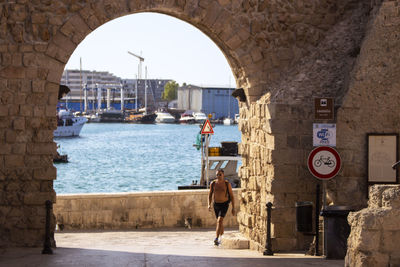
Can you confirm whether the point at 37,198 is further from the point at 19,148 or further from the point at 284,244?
the point at 284,244

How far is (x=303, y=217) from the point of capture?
37.9ft

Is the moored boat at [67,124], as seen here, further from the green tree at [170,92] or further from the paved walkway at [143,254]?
the green tree at [170,92]

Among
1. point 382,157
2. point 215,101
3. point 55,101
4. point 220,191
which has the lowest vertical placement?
point 220,191

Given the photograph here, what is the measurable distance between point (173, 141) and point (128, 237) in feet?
241

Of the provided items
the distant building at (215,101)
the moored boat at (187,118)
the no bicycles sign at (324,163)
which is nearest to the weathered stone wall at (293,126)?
the no bicycles sign at (324,163)

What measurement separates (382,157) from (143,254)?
13.8ft

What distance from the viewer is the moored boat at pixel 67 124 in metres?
77.6

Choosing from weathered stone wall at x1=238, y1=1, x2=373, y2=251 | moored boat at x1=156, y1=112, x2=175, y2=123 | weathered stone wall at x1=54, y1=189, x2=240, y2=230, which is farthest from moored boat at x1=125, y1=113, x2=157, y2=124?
weathered stone wall at x1=238, y1=1, x2=373, y2=251

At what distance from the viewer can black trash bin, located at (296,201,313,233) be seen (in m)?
11.5

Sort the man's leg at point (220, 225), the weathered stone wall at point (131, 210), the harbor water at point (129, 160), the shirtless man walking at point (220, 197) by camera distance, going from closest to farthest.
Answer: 1. the man's leg at point (220, 225)
2. the shirtless man walking at point (220, 197)
3. the weathered stone wall at point (131, 210)
4. the harbor water at point (129, 160)

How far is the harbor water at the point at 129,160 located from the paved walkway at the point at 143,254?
3077 cm

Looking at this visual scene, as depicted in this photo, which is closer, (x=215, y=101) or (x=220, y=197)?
(x=220, y=197)

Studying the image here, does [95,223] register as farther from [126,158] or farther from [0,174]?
[126,158]

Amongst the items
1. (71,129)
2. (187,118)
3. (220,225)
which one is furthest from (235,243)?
(187,118)
